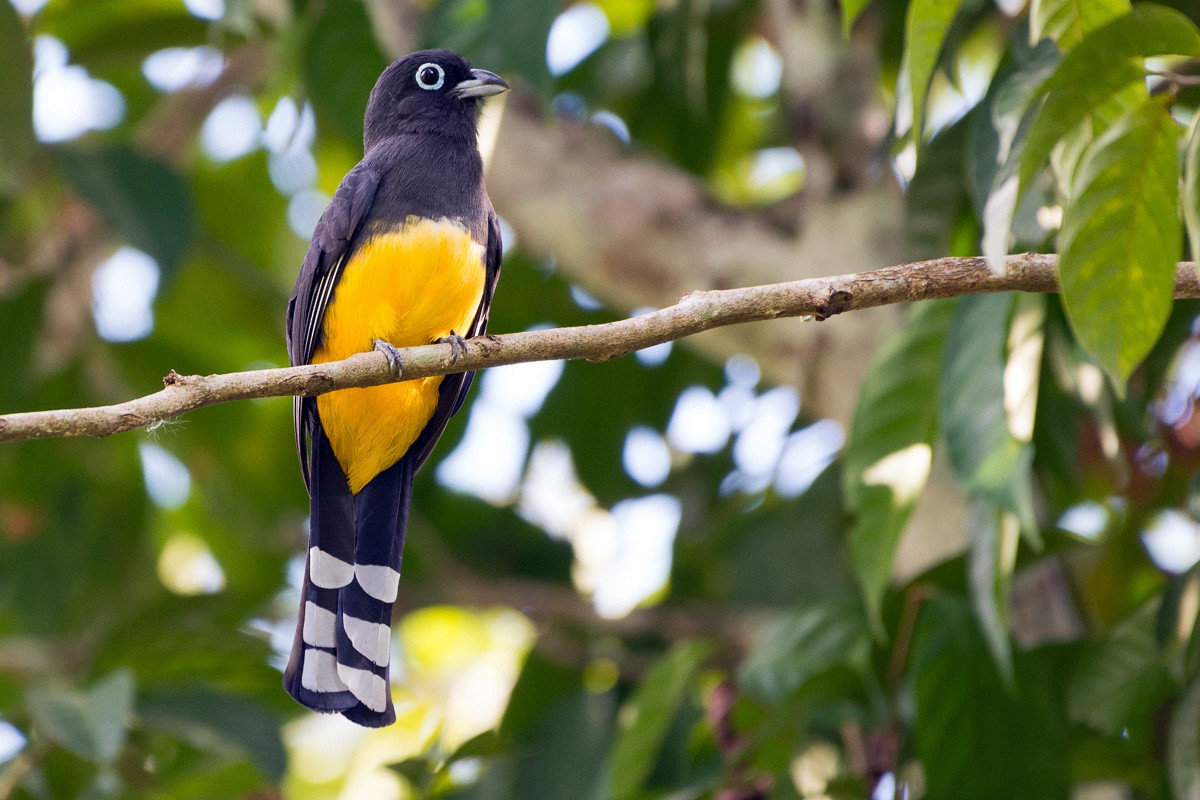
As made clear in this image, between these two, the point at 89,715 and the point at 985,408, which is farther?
the point at 89,715

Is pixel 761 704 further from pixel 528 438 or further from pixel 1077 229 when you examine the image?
pixel 1077 229

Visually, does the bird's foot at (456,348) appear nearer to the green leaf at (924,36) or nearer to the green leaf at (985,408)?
the green leaf at (924,36)

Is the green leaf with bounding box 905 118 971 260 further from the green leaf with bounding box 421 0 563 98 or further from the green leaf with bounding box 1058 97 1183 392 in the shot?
the green leaf with bounding box 1058 97 1183 392

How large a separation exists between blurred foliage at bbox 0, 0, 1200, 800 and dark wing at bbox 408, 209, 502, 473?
453 millimetres

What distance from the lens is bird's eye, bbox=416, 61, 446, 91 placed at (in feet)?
12.4

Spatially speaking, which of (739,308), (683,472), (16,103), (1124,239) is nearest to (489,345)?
(739,308)

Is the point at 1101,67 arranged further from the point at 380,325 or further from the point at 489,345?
the point at 380,325

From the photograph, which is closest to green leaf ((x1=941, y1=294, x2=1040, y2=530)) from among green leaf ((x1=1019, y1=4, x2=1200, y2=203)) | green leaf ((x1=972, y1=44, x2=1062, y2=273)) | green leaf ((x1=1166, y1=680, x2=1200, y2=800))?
green leaf ((x1=972, y1=44, x2=1062, y2=273))

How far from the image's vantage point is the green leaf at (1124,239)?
2.14 m

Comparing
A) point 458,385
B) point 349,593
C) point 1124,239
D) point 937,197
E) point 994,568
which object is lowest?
point 994,568

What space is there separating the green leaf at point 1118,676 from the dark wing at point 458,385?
1754 mm

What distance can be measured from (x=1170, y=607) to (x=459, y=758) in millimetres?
1820

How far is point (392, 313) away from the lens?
10.8ft

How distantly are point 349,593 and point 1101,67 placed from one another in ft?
6.17
